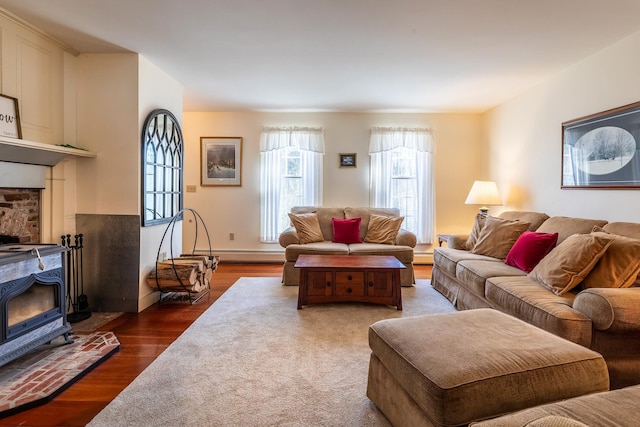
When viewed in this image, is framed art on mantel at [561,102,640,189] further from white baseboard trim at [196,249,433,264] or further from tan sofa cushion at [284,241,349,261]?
white baseboard trim at [196,249,433,264]

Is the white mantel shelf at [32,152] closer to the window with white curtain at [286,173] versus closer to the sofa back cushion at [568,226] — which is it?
the window with white curtain at [286,173]

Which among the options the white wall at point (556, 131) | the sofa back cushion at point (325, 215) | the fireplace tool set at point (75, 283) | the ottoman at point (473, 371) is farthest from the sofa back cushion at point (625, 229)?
the fireplace tool set at point (75, 283)

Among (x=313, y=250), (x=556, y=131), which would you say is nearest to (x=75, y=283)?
(x=313, y=250)

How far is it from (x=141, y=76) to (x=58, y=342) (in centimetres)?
240

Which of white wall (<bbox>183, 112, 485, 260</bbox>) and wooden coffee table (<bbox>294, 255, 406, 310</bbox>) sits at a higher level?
white wall (<bbox>183, 112, 485, 260</bbox>)

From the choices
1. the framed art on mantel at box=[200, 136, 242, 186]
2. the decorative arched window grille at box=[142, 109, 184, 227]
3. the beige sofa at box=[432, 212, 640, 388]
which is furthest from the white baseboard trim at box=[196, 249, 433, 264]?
the beige sofa at box=[432, 212, 640, 388]

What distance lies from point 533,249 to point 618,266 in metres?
0.73

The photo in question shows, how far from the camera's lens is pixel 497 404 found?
122 cm

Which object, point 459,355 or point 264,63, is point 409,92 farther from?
point 459,355

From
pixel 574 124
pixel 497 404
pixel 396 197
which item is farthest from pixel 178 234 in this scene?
pixel 574 124

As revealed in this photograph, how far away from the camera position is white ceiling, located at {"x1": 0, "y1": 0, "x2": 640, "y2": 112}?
235 cm

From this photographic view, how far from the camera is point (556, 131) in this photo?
11.8 feet

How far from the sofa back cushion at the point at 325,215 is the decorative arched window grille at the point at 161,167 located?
1.66 meters

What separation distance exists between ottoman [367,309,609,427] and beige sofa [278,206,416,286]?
Result: 2.35 m
